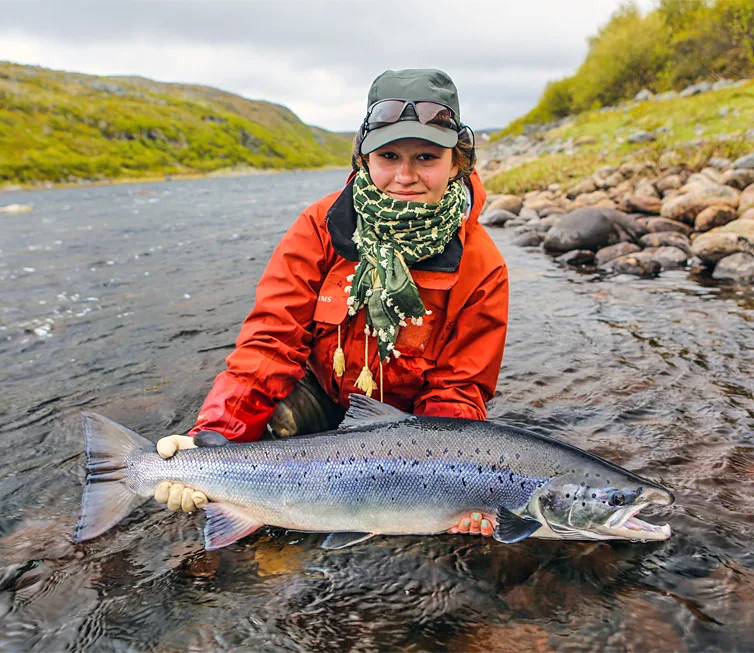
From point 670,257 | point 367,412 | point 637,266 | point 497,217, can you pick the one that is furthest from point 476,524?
point 497,217

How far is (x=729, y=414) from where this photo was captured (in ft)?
15.6

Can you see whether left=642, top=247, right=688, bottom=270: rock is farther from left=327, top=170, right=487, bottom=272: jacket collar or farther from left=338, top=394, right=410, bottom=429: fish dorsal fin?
left=338, top=394, right=410, bottom=429: fish dorsal fin

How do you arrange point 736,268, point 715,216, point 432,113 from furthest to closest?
point 715,216 < point 736,268 < point 432,113

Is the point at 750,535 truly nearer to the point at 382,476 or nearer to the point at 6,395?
the point at 382,476

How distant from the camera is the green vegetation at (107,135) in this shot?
86062mm

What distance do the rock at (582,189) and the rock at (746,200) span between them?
19.2 feet

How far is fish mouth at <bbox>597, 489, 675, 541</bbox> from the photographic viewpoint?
111 inches

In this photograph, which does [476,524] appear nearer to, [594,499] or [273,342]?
[594,499]

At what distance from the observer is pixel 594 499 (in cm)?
286

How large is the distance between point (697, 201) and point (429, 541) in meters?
11.2

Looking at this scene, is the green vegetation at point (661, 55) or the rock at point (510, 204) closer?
the rock at point (510, 204)

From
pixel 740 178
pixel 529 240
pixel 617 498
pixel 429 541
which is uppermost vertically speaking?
pixel 740 178

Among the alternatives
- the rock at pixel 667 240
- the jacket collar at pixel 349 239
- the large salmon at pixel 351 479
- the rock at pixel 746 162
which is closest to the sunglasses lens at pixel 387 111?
the jacket collar at pixel 349 239

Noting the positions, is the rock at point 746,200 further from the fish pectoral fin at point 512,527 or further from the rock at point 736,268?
the fish pectoral fin at point 512,527
